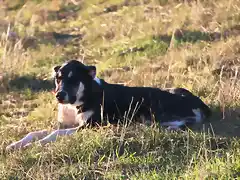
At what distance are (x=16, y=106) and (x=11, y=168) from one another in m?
3.07

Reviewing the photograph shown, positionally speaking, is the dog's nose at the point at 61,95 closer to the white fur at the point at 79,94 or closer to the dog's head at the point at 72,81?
the dog's head at the point at 72,81

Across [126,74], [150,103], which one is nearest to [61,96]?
[150,103]

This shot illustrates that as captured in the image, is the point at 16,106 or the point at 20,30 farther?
the point at 20,30

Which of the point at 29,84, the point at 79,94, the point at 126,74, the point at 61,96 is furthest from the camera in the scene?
the point at 29,84

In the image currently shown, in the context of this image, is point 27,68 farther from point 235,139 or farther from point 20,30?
point 235,139

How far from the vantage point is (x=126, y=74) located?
893 cm

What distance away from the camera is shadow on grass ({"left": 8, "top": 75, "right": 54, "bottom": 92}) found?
9.08 meters

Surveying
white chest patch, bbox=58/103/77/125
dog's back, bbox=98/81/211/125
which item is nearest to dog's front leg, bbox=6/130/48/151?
white chest patch, bbox=58/103/77/125

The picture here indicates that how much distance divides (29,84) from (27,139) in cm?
355

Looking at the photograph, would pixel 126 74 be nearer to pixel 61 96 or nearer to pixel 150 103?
pixel 150 103

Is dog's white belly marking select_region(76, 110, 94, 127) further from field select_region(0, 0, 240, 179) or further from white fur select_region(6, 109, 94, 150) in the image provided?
field select_region(0, 0, 240, 179)

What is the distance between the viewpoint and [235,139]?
17.7 ft

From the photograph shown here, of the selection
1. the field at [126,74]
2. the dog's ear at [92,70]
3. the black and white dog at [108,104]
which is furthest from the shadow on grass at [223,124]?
the dog's ear at [92,70]

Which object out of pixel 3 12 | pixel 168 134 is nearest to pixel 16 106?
pixel 168 134
